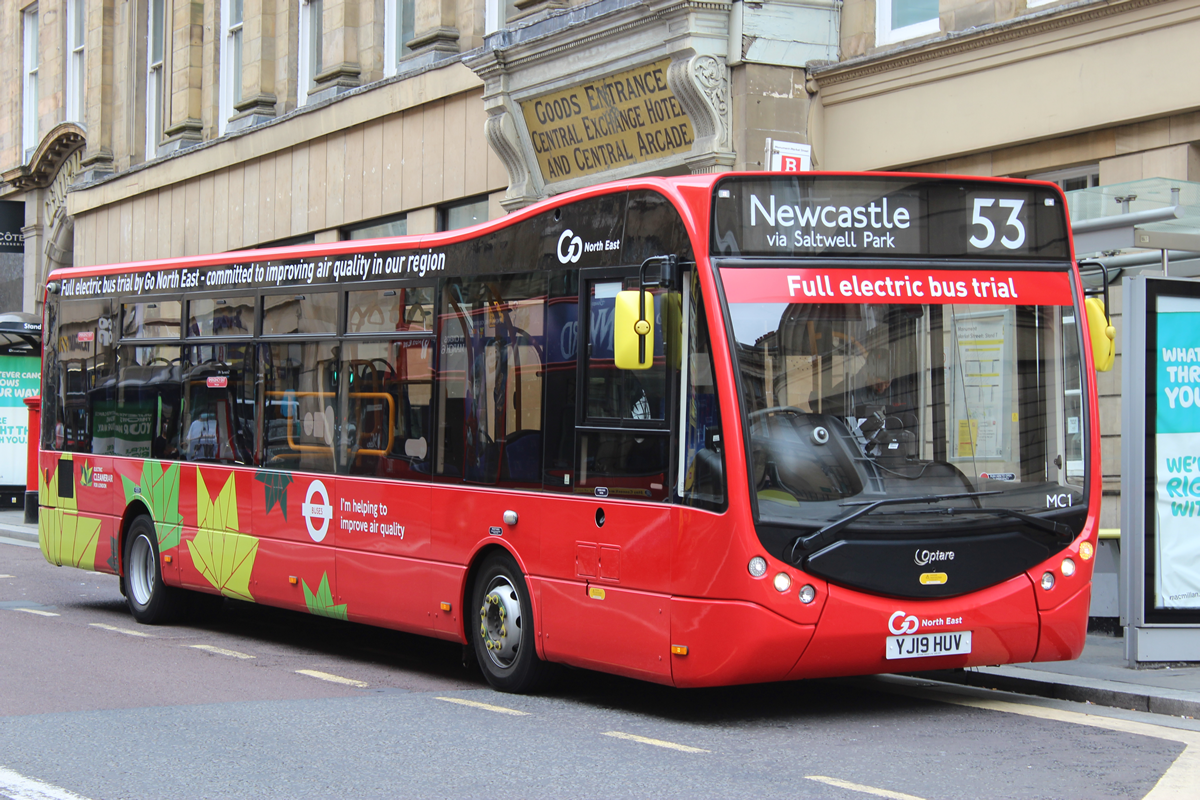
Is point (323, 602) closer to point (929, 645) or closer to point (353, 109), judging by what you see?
point (929, 645)

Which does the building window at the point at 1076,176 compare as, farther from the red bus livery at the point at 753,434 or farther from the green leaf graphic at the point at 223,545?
the green leaf graphic at the point at 223,545

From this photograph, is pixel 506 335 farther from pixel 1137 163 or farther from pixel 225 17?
pixel 225 17

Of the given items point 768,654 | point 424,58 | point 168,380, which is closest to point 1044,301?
point 768,654

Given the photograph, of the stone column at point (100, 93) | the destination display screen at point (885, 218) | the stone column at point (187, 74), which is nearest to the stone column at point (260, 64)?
the stone column at point (187, 74)

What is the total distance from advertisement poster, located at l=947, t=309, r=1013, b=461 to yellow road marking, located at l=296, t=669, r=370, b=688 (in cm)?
411

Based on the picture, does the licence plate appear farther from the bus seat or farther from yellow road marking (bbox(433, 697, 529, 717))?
the bus seat

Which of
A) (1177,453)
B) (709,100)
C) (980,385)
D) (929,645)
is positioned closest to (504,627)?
(929,645)

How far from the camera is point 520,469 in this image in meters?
8.98

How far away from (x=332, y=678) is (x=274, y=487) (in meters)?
2.08

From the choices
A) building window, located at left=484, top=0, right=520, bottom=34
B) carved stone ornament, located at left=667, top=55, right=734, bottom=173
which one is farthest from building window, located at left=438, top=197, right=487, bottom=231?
carved stone ornament, located at left=667, top=55, right=734, bottom=173

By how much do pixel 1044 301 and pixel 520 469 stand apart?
10.3ft

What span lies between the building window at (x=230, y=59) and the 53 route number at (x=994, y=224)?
2144cm

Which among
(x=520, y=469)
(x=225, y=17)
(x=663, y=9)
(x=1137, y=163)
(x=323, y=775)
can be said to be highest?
(x=225, y=17)

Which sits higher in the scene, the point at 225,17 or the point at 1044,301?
the point at 225,17
